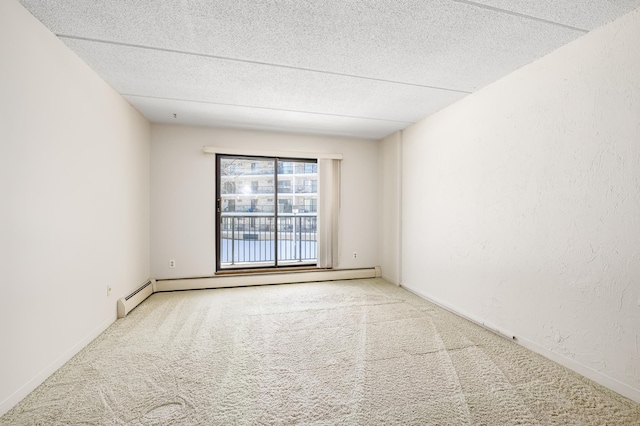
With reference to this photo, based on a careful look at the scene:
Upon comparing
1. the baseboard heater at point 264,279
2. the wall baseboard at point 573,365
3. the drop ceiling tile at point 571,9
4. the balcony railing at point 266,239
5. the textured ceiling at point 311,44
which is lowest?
the wall baseboard at point 573,365

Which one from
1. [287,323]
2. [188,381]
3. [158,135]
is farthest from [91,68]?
[287,323]

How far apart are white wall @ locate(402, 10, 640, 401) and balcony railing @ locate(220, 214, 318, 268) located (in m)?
2.64

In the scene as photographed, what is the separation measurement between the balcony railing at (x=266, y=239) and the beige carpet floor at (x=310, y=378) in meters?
1.86

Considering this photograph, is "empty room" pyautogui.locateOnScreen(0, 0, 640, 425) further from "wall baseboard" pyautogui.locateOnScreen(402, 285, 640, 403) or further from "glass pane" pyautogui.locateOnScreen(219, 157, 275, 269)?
"glass pane" pyautogui.locateOnScreen(219, 157, 275, 269)

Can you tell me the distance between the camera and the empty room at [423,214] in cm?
163

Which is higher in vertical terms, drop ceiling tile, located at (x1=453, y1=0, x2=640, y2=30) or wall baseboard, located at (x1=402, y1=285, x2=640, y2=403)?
drop ceiling tile, located at (x1=453, y1=0, x2=640, y2=30)

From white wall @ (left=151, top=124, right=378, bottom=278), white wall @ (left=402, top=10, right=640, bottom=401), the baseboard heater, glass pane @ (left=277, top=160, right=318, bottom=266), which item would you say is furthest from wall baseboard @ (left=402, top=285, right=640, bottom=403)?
white wall @ (left=151, top=124, right=378, bottom=278)

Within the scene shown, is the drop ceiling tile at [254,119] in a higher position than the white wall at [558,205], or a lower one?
higher

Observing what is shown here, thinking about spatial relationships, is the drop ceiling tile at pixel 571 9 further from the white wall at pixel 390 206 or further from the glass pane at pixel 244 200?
the glass pane at pixel 244 200

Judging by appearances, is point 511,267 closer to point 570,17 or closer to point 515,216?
point 515,216

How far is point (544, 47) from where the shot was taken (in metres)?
2.07

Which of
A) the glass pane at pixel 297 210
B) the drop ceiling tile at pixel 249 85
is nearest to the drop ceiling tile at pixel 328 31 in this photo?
the drop ceiling tile at pixel 249 85

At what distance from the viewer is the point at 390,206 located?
4.48 meters

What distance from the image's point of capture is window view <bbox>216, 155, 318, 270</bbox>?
14.6 feet
